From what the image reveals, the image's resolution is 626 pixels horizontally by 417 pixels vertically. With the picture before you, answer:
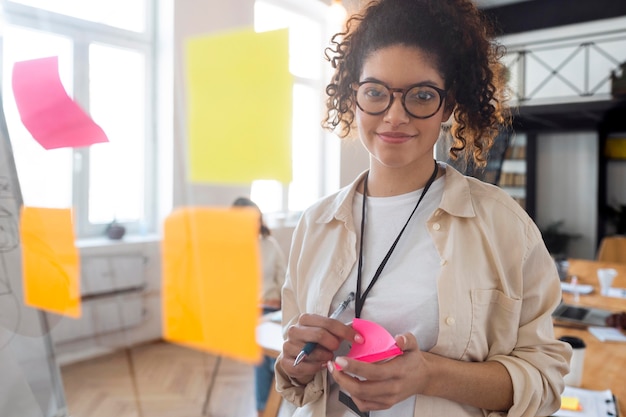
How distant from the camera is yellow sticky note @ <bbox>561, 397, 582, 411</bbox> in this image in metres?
1.07

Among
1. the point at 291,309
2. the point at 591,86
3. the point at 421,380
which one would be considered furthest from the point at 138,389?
the point at 591,86

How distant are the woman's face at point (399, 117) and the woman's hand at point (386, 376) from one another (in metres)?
0.26

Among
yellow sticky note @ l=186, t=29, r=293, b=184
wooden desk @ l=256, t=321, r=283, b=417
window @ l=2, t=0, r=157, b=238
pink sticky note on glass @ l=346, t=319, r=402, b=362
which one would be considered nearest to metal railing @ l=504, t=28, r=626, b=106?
wooden desk @ l=256, t=321, r=283, b=417

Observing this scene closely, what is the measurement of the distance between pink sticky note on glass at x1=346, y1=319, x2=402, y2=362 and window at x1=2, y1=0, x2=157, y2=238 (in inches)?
21.8

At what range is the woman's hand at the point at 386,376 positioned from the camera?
584mm

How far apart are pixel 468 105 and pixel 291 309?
0.45 meters

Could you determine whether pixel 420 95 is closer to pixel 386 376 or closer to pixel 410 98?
pixel 410 98

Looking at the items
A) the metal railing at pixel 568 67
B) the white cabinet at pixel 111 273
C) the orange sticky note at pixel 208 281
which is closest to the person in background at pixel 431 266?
the orange sticky note at pixel 208 281

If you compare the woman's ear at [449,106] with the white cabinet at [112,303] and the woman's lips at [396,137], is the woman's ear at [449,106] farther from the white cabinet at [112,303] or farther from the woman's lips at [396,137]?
the white cabinet at [112,303]

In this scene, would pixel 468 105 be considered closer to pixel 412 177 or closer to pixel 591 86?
pixel 412 177

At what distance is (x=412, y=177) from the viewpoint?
2.48ft

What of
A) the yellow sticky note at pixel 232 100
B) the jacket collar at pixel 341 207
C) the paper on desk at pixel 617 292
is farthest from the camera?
the paper on desk at pixel 617 292

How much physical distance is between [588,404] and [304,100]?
1090 mm

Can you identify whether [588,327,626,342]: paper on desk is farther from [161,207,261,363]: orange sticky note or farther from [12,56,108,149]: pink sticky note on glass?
[12,56,108,149]: pink sticky note on glass
